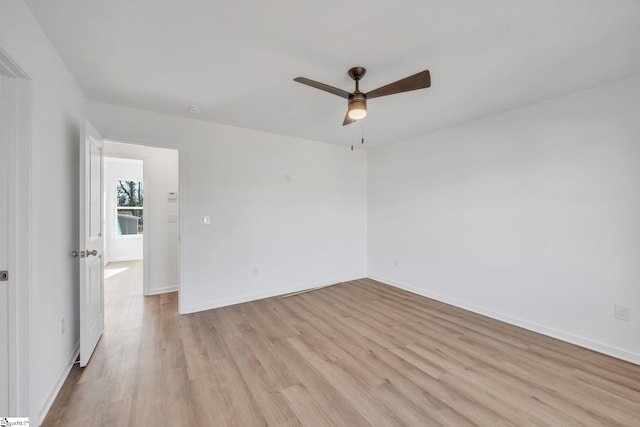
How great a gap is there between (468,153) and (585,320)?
2120 mm

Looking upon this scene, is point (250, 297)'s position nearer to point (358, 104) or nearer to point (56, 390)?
point (56, 390)

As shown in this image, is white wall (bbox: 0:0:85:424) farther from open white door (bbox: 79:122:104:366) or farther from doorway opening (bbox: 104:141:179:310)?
doorway opening (bbox: 104:141:179:310)

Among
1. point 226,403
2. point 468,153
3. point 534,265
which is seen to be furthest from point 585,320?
point 226,403

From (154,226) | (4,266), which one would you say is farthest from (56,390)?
(154,226)

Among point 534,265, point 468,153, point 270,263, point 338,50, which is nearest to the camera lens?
point 338,50

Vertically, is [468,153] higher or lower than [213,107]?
lower

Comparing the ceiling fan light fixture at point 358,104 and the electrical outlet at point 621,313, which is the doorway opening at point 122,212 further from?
the electrical outlet at point 621,313

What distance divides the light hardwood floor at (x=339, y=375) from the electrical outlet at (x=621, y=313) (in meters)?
0.38

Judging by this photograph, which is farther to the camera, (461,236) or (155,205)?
(155,205)

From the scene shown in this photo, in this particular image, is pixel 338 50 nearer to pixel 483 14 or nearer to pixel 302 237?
pixel 483 14

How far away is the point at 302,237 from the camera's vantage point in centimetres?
425

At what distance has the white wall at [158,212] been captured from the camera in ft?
13.2

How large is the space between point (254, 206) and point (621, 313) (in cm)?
405

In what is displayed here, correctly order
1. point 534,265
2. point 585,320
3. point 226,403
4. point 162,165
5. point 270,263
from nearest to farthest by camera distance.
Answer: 1. point 226,403
2. point 585,320
3. point 534,265
4. point 270,263
5. point 162,165
